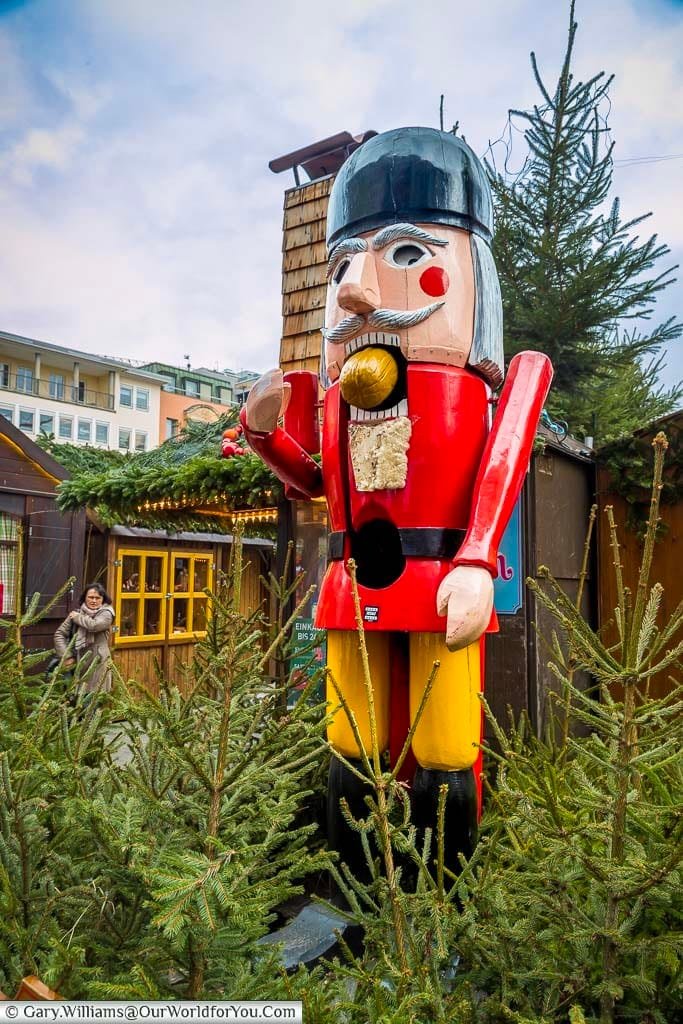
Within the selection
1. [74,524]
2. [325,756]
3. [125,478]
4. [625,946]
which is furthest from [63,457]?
[625,946]

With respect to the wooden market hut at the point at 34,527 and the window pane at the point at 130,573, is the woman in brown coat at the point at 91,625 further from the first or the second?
the window pane at the point at 130,573

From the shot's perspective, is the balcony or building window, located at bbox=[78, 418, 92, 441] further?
building window, located at bbox=[78, 418, 92, 441]

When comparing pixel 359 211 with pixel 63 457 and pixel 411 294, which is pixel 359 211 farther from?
pixel 63 457

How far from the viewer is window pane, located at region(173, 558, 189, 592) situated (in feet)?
28.0

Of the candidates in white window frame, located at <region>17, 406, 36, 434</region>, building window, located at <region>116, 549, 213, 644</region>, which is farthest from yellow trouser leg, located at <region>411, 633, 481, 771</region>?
white window frame, located at <region>17, 406, 36, 434</region>

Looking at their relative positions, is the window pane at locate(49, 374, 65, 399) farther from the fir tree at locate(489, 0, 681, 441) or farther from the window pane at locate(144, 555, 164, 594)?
the fir tree at locate(489, 0, 681, 441)

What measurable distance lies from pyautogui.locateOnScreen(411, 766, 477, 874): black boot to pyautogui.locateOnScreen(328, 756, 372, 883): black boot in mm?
216

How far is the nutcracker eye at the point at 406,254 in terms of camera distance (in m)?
2.57

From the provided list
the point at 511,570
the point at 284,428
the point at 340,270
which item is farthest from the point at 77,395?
the point at 340,270

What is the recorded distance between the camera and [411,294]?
255cm

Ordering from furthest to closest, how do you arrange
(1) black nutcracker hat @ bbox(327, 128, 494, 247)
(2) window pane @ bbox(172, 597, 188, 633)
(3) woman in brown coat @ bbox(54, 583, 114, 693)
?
(2) window pane @ bbox(172, 597, 188, 633), (3) woman in brown coat @ bbox(54, 583, 114, 693), (1) black nutcracker hat @ bbox(327, 128, 494, 247)

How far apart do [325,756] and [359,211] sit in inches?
89.3

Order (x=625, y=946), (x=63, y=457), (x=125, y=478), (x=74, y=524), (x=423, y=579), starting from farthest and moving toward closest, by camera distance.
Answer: (x=63, y=457)
(x=74, y=524)
(x=125, y=478)
(x=423, y=579)
(x=625, y=946)

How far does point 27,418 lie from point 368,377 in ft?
94.2
